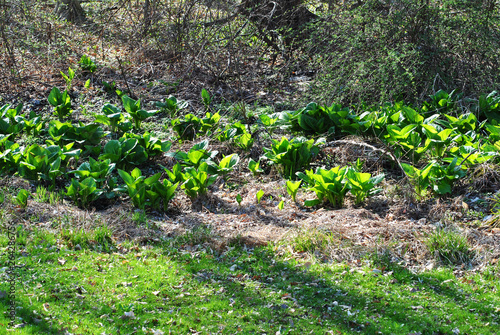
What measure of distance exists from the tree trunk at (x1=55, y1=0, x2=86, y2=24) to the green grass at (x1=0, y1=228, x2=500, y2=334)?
976cm

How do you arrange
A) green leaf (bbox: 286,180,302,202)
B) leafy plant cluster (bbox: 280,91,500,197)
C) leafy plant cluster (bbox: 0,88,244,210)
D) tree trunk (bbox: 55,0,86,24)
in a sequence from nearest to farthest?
leafy plant cluster (bbox: 280,91,500,197) < leafy plant cluster (bbox: 0,88,244,210) < green leaf (bbox: 286,180,302,202) < tree trunk (bbox: 55,0,86,24)

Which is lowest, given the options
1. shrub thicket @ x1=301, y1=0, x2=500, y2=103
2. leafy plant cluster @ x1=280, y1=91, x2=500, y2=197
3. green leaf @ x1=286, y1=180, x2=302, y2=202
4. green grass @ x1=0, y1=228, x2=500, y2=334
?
green grass @ x1=0, y1=228, x2=500, y2=334

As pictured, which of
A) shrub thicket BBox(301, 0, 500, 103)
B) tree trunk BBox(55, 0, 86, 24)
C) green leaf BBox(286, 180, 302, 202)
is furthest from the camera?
tree trunk BBox(55, 0, 86, 24)

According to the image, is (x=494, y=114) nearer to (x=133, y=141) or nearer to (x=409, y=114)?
(x=409, y=114)

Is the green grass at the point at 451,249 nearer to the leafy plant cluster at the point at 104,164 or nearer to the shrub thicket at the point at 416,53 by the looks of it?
the leafy plant cluster at the point at 104,164

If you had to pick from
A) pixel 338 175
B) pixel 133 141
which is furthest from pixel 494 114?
pixel 133 141

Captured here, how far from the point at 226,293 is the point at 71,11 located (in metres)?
11.5

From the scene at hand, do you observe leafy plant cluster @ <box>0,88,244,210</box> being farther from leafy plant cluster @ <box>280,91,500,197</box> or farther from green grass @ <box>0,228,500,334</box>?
leafy plant cluster @ <box>280,91,500,197</box>

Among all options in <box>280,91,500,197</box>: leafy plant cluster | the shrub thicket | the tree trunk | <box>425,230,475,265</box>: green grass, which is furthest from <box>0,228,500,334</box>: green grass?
the tree trunk

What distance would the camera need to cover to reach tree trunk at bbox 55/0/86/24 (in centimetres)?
1264

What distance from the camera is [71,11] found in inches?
508

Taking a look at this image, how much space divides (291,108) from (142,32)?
4.13 m

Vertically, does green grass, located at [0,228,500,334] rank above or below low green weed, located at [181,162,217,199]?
below

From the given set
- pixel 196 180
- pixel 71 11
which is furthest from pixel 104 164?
pixel 71 11
